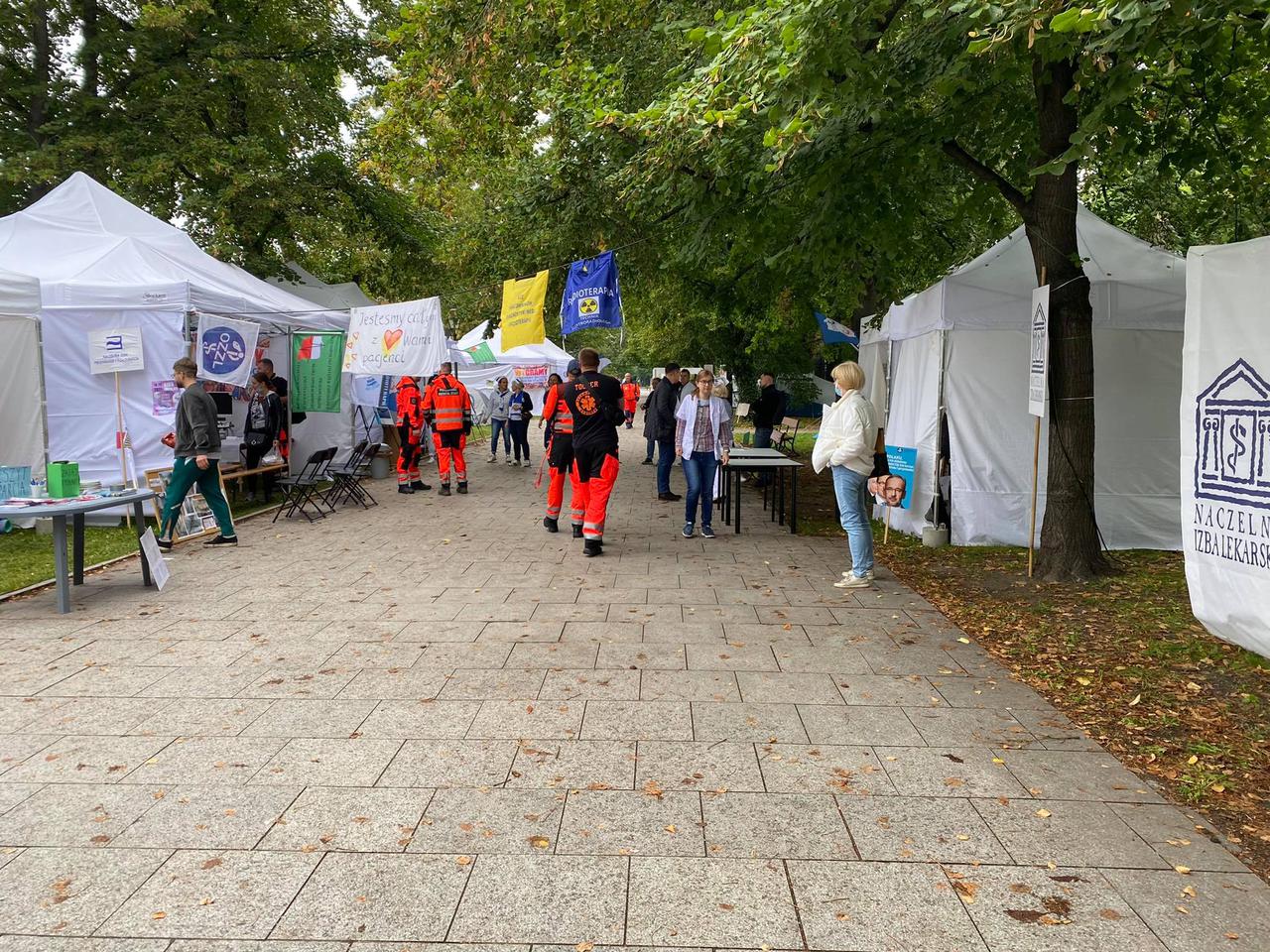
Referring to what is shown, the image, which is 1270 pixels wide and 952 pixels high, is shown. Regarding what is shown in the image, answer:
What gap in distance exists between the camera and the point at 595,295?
12.3 metres

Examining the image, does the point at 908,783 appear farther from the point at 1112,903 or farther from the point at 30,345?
the point at 30,345

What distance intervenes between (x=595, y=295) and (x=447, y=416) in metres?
3.30

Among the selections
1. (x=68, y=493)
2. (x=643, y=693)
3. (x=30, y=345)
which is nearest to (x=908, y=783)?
(x=643, y=693)

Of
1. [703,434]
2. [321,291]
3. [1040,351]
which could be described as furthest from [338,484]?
[1040,351]

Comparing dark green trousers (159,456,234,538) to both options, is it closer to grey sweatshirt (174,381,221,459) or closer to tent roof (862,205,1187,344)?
grey sweatshirt (174,381,221,459)

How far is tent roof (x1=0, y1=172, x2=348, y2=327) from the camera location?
35.6ft

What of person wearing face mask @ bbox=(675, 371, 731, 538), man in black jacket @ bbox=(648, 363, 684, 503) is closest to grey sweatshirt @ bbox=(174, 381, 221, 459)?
person wearing face mask @ bbox=(675, 371, 731, 538)

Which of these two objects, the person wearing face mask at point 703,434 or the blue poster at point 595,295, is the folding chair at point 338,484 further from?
the person wearing face mask at point 703,434

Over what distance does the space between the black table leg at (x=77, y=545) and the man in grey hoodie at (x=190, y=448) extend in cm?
162

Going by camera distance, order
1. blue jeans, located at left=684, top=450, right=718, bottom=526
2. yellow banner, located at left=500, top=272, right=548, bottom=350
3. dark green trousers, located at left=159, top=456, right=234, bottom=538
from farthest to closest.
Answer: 1. yellow banner, located at left=500, top=272, right=548, bottom=350
2. blue jeans, located at left=684, top=450, right=718, bottom=526
3. dark green trousers, located at left=159, top=456, right=234, bottom=538

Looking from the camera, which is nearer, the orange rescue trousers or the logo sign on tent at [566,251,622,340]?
the orange rescue trousers

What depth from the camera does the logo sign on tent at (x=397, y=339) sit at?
12.4 metres

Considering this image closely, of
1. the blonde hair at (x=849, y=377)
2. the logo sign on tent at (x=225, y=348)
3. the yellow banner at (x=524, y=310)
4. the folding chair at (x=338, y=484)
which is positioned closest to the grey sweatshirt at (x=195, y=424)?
the logo sign on tent at (x=225, y=348)

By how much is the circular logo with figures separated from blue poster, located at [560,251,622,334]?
4.49 metres
